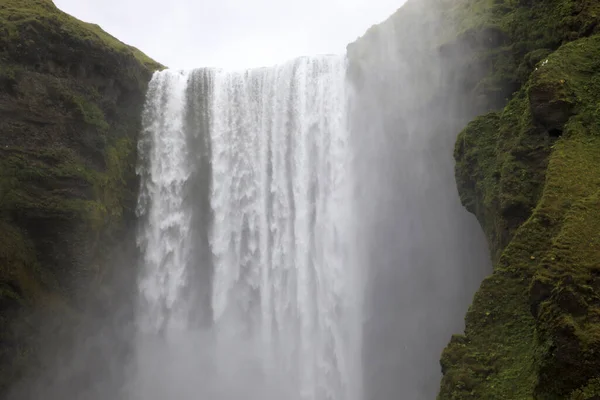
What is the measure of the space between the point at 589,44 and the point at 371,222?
35.8 ft

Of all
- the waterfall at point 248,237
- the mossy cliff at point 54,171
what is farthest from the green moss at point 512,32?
the mossy cliff at point 54,171

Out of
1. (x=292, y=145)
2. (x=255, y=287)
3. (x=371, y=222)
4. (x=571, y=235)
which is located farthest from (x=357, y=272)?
(x=571, y=235)

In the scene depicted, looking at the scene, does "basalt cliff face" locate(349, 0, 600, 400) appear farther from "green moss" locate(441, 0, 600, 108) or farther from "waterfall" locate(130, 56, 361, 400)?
"waterfall" locate(130, 56, 361, 400)

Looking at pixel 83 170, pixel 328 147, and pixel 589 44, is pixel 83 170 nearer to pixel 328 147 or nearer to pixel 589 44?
pixel 328 147

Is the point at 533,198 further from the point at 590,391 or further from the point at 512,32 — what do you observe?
the point at 512,32

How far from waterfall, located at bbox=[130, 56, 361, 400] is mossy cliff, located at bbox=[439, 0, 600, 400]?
762 cm

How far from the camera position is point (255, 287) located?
73.0ft

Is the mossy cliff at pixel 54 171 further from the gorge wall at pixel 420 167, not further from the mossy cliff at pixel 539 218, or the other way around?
the mossy cliff at pixel 539 218

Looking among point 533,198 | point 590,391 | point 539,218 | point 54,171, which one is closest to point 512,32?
point 533,198

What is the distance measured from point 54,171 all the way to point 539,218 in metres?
16.2

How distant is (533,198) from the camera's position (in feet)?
40.3

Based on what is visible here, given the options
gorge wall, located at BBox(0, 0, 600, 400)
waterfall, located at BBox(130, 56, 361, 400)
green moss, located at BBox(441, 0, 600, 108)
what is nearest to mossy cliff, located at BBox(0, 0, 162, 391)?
gorge wall, located at BBox(0, 0, 600, 400)

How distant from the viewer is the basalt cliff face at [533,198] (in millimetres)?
8250

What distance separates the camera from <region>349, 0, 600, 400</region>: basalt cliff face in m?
8.25
